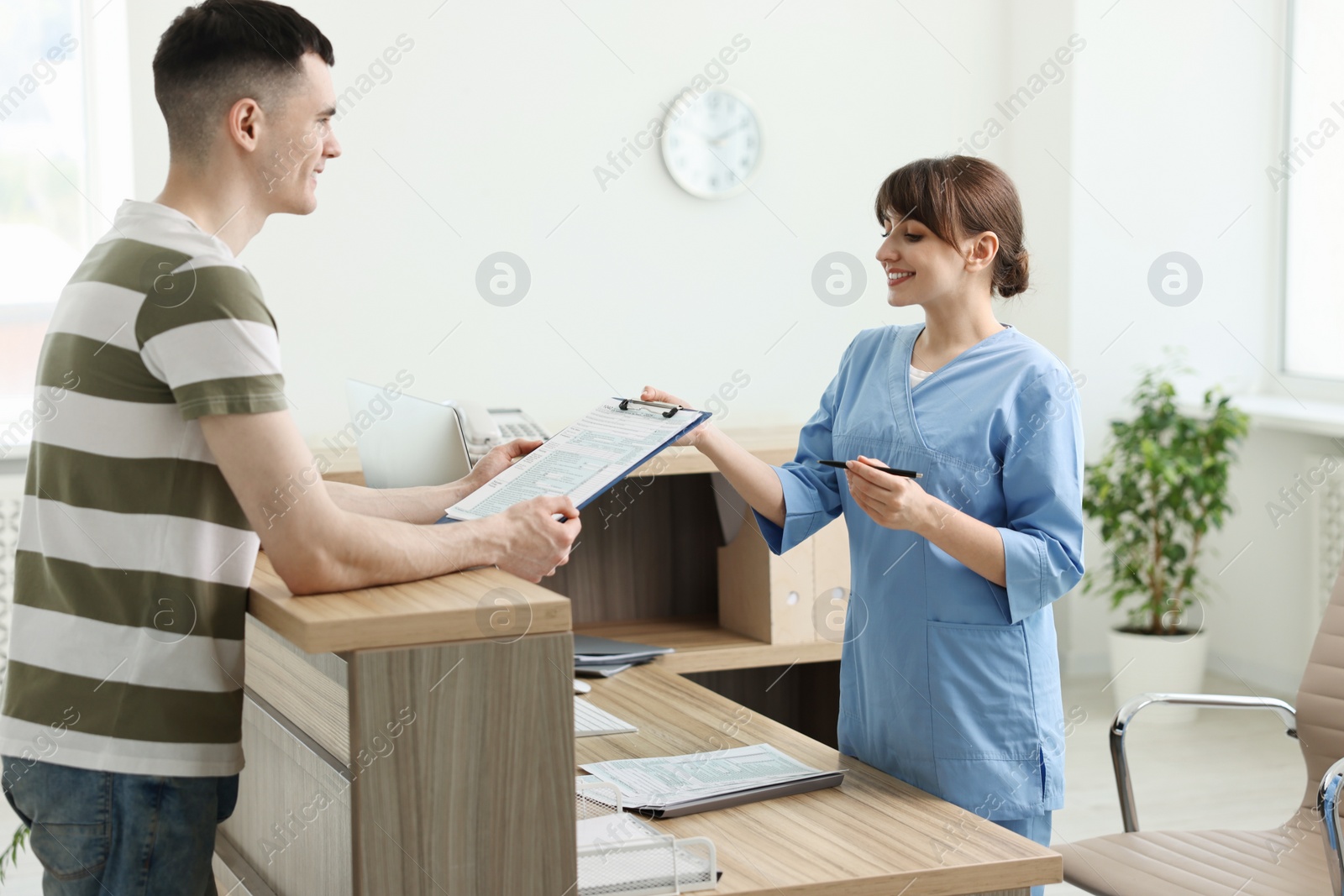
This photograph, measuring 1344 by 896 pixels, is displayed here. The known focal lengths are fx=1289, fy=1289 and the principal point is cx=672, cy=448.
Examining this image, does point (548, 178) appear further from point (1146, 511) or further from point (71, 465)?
point (71, 465)

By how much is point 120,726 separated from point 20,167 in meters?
3.49

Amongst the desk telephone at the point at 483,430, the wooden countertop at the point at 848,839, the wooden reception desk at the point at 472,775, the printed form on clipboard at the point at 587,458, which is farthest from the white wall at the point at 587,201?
the printed form on clipboard at the point at 587,458

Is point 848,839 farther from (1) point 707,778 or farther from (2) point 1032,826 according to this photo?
(2) point 1032,826

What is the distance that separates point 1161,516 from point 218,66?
11.9 ft

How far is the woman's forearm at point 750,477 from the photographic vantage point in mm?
2008

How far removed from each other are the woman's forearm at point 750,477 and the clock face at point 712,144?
2697 mm

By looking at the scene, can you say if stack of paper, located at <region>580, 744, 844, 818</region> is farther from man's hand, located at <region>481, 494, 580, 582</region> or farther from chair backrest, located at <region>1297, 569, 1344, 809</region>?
chair backrest, located at <region>1297, 569, 1344, 809</region>

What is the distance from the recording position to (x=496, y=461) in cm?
174

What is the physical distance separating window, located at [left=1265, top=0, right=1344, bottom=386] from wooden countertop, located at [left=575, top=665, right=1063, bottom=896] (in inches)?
132

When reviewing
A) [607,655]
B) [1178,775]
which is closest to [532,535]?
[607,655]

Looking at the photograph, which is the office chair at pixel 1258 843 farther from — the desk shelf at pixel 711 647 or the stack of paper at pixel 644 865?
the stack of paper at pixel 644 865

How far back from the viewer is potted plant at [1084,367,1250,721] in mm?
4184

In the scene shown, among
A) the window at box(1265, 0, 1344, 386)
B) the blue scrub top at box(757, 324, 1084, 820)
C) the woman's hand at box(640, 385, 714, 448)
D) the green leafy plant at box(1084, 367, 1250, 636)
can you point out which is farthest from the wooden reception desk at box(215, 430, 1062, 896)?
the window at box(1265, 0, 1344, 386)

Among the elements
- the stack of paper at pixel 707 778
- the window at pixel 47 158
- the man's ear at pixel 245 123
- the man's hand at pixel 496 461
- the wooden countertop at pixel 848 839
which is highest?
the window at pixel 47 158
